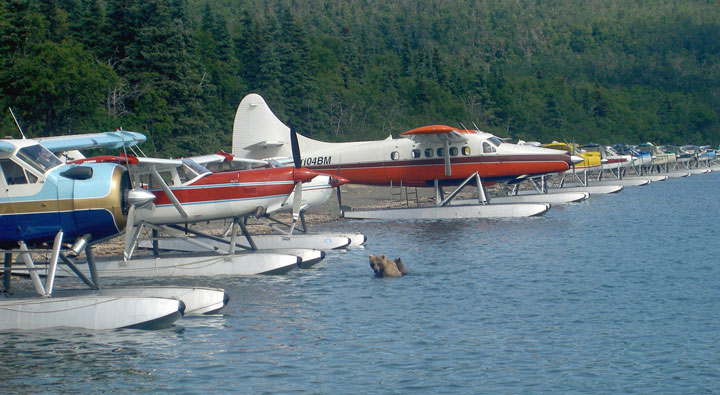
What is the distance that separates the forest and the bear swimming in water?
21.8 metres

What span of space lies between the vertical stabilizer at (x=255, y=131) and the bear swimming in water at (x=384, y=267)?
11.1 metres

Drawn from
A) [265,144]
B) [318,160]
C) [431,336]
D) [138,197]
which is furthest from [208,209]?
[318,160]

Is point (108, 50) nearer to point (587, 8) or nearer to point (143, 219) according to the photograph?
point (143, 219)

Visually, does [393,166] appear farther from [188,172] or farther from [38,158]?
[38,158]

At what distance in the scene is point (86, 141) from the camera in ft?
49.1

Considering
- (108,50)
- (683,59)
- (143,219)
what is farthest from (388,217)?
(683,59)

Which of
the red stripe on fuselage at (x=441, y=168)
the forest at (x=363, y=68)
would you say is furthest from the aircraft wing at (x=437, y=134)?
the forest at (x=363, y=68)

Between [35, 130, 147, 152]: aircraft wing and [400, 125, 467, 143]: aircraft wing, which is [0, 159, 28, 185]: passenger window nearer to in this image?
[35, 130, 147, 152]: aircraft wing

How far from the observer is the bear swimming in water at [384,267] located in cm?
1716

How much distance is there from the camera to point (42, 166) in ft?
40.7

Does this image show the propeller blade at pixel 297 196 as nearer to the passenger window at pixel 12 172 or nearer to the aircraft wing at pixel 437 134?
the passenger window at pixel 12 172

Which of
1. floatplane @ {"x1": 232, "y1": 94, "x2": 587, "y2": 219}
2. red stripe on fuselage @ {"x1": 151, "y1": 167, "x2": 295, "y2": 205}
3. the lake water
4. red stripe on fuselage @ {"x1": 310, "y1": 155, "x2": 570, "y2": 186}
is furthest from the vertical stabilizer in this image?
red stripe on fuselage @ {"x1": 151, "y1": 167, "x2": 295, "y2": 205}

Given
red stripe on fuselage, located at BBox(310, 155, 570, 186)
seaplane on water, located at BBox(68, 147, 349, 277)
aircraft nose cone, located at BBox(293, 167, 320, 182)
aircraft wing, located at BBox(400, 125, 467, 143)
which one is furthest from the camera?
red stripe on fuselage, located at BBox(310, 155, 570, 186)

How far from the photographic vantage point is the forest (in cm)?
3766
